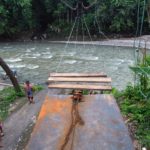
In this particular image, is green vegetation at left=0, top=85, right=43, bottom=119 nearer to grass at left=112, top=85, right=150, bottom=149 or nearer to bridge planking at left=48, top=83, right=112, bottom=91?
grass at left=112, top=85, right=150, bottom=149

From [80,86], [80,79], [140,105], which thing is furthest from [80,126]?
[140,105]

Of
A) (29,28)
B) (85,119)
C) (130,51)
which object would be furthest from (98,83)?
(29,28)

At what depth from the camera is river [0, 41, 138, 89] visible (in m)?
18.7

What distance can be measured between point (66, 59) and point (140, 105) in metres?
13.9

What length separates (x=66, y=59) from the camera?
22797mm

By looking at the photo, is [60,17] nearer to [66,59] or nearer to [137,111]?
[66,59]

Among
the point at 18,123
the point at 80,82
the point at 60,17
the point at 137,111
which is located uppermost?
the point at 80,82

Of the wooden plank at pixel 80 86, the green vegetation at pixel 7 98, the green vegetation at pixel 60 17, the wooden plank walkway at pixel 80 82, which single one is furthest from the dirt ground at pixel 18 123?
the green vegetation at pixel 60 17

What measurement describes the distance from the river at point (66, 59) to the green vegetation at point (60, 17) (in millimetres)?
3595

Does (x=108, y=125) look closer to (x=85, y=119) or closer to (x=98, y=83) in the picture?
(x=85, y=119)

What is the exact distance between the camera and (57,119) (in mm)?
2938

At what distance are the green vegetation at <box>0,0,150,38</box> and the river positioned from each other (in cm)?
359

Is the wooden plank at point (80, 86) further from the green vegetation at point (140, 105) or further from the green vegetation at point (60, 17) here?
the green vegetation at point (60, 17)

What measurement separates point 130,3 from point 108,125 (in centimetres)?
2808
